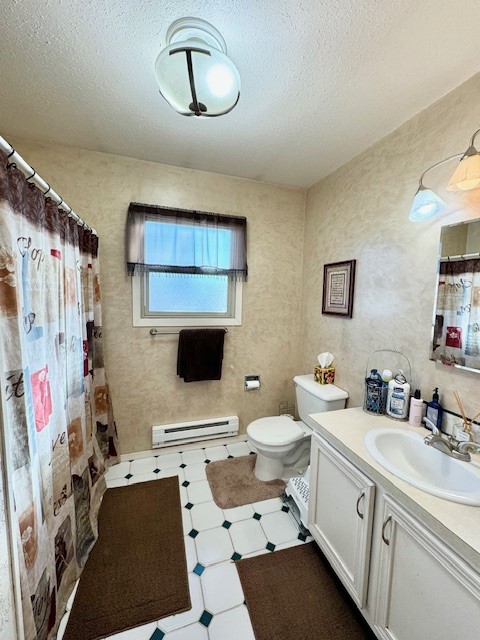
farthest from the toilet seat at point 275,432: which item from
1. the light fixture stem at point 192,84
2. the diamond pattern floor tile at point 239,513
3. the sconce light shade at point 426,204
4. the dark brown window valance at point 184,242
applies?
the light fixture stem at point 192,84

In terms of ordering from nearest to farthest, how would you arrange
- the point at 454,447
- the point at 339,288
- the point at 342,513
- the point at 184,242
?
the point at 454,447 < the point at 342,513 < the point at 339,288 < the point at 184,242

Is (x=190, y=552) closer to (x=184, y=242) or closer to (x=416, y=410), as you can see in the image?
(x=416, y=410)

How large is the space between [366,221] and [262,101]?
37.3 inches

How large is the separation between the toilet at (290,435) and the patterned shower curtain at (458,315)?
75 centimetres

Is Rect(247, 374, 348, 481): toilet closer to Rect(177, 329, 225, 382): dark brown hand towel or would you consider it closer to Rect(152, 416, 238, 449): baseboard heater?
Rect(152, 416, 238, 449): baseboard heater

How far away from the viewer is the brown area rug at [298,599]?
107 cm

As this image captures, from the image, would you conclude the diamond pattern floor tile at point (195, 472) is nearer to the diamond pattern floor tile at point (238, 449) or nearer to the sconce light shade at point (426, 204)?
the diamond pattern floor tile at point (238, 449)

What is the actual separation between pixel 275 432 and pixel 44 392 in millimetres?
1459

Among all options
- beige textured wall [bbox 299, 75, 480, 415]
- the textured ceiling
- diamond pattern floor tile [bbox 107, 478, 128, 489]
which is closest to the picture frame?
beige textured wall [bbox 299, 75, 480, 415]

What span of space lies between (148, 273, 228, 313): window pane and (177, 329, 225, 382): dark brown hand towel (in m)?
0.21

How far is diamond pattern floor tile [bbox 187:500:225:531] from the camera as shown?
61.2 inches

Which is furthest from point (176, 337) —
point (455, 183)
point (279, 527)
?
point (455, 183)

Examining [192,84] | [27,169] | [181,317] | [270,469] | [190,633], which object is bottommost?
[190,633]

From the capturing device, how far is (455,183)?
1.06m
